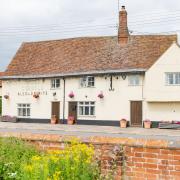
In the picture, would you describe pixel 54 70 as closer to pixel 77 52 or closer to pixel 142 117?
pixel 77 52

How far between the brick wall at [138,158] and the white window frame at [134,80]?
3237 centimetres

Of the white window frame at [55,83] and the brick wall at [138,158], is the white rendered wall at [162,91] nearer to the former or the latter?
the white window frame at [55,83]

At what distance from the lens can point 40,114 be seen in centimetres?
4506

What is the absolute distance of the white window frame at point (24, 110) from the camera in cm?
4596

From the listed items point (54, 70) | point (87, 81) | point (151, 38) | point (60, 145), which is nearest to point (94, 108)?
point (87, 81)

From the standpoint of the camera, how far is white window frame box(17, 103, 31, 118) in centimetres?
4596

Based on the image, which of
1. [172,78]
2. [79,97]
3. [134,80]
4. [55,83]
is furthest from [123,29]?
[55,83]

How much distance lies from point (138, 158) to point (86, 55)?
125ft

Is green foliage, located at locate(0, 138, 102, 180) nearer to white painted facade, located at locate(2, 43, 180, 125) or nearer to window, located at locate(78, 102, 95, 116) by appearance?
white painted facade, located at locate(2, 43, 180, 125)

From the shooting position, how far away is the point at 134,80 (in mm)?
40219

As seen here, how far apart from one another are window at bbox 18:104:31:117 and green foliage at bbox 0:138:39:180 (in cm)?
3766

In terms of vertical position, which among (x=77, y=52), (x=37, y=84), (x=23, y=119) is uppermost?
(x=77, y=52)

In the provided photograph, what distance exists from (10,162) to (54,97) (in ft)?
120

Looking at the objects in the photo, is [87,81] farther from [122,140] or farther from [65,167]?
[65,167]
